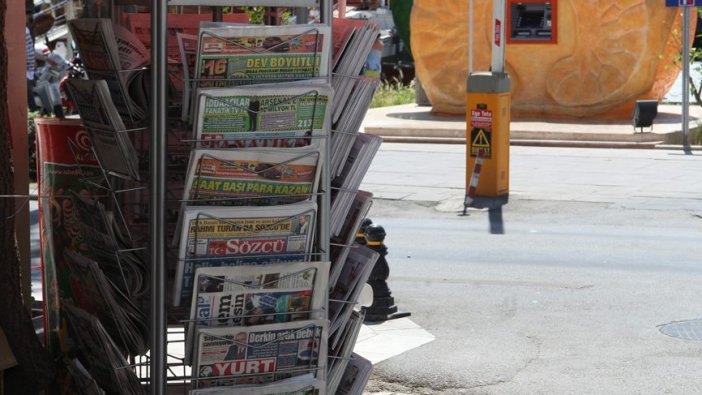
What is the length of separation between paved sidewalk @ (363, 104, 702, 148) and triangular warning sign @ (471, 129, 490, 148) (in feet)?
20.4

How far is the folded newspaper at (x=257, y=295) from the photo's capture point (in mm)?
4059

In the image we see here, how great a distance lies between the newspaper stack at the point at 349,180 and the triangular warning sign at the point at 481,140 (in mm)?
10166

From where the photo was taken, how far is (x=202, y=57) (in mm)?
4035

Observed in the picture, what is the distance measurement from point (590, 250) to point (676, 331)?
10.5ft

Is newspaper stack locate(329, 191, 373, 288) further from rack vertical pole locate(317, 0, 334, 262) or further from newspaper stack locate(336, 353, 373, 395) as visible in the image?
newspaper stack locate(336, 353, 373, 395)

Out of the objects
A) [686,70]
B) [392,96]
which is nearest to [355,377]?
[686,70]

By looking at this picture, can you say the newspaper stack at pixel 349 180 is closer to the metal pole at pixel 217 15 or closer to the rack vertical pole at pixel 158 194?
the rack vertical pole at pixel 158 194

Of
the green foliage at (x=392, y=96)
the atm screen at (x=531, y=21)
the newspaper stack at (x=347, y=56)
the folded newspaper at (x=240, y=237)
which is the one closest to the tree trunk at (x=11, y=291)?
the folded newspaper at (x=240, y=237)

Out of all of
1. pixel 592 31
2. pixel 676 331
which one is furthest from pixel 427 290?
pixel 592 31

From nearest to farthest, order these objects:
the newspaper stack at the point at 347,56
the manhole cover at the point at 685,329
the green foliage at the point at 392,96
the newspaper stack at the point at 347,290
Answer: the newspaper stack at the point at 347,56
the newspaper stack at the point at 347,290
the manhole cover at the point at 685,329
the green foliage at the point at 392,96

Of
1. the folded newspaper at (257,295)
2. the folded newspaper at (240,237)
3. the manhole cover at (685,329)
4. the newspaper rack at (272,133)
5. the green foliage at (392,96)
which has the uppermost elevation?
the newspaper rack at (272,133)

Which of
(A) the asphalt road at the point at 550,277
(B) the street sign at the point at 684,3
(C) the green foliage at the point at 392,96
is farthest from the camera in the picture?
(C) the green foliage at the point at 392,96

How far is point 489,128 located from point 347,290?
10214mm

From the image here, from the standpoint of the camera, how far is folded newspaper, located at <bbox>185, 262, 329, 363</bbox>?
406 cm
